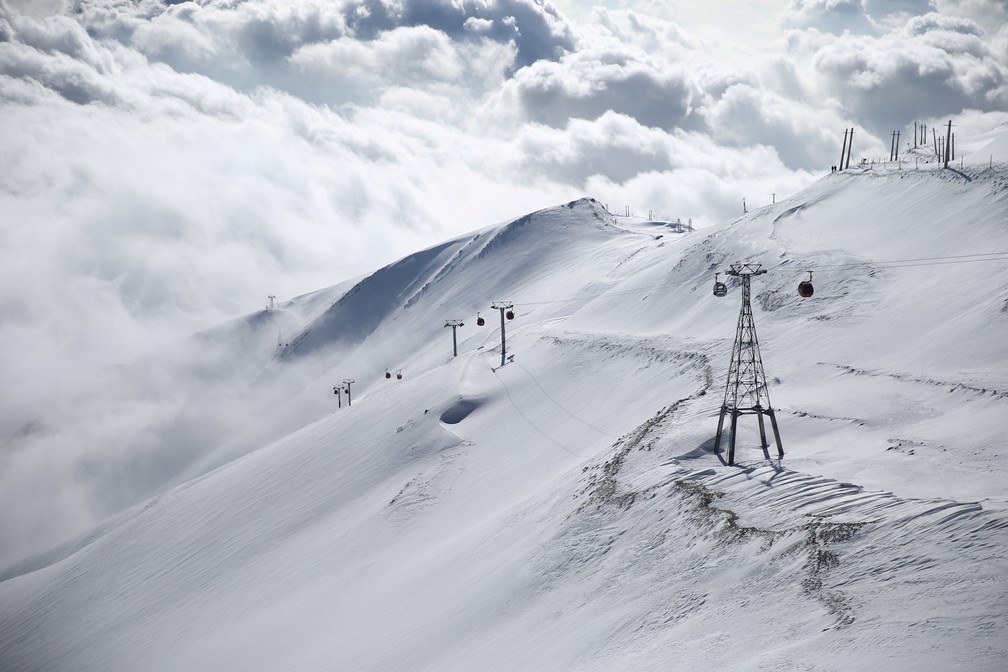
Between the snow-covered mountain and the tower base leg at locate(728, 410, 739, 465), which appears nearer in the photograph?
the snow-covered mountain

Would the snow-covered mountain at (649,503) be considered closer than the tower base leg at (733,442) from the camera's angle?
Yes

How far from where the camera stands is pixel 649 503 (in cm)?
3431

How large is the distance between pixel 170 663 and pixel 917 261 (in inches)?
2533

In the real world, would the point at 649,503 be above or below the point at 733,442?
below

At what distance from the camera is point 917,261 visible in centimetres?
6022

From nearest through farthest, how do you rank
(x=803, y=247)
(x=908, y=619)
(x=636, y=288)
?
(x=908, y=619) < (x=803, y=247) < (x=636, y=288)

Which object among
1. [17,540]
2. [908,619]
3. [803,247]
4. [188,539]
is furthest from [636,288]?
[17,540]

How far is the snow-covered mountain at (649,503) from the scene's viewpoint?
23.2 meters

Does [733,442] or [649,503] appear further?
[733,442]

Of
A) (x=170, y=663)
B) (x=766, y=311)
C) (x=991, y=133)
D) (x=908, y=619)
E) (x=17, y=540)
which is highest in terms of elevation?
(x=991, y=133)

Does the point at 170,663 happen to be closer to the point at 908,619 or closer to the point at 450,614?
the point at 450,614

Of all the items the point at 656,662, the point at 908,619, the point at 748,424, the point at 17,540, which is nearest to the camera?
the point at 908,619

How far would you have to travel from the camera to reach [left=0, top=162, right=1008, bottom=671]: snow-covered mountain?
23.2m

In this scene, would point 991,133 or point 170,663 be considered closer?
point 170,663
